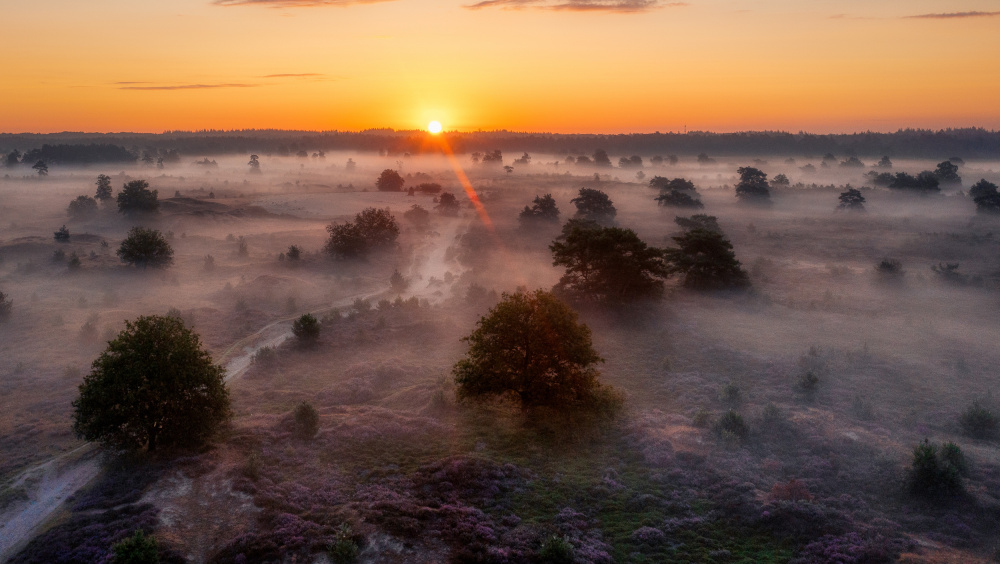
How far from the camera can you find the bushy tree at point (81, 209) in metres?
95.3

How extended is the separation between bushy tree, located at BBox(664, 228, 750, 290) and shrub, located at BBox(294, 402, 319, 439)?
40.4 meters

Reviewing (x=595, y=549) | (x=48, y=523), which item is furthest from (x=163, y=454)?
(x=595, y=549)

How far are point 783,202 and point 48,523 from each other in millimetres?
121542

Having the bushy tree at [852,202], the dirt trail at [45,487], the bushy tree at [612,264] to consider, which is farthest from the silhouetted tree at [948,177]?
the dirt trail at [45,487]

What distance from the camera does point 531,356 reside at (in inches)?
1270

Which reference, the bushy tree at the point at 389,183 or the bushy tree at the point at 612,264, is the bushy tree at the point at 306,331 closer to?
the bushy tree at the point at 612,264

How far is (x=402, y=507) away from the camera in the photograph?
2341cm

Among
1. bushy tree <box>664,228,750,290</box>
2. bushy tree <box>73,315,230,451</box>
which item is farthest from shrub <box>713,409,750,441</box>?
bushy tree <box>664,228,750,290</box>

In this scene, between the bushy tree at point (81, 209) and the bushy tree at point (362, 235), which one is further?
the bushy tree at point (81, 209)

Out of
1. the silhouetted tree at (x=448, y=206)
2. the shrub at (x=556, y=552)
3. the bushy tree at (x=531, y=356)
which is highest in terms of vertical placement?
the silhouetted tree at (x=448, y=206)

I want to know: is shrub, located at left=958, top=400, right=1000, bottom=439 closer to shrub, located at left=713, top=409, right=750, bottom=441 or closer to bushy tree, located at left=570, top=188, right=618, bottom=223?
shrub, located at left=713, top=409, right=750, bottom=441

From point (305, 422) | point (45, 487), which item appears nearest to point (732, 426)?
point (305, 422)

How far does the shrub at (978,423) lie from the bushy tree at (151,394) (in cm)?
3793

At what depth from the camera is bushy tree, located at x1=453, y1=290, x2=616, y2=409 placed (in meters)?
31.8
